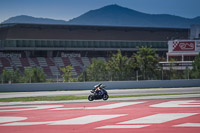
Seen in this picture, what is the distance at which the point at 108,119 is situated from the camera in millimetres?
17312

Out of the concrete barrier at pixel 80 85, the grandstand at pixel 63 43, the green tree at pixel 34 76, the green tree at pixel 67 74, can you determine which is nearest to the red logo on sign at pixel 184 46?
the grandstand at pixel 63 43

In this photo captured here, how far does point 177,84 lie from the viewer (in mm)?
41188

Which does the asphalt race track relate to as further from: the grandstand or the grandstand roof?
the grandstand roof

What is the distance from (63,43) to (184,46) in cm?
2268

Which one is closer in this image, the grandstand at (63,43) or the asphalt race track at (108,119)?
the asphalt race track at (108,119)

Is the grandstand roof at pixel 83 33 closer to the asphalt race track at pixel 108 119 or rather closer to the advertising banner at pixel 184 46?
the advertising banner at pixel 184 46

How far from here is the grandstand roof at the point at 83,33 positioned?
74.2 metres

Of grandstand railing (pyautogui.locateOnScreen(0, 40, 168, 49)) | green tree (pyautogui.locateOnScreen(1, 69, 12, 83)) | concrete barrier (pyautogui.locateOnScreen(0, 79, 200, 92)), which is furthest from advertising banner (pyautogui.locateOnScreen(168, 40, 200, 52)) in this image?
green tree (pyautogui.locateOnScreen(1, 69, 12, 83))

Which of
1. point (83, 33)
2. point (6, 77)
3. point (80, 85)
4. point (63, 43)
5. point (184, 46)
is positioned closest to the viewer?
point (6, 77)

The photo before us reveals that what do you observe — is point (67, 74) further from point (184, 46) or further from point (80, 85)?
point (184, 46)

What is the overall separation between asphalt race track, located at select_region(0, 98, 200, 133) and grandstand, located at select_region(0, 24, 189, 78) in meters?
45.9

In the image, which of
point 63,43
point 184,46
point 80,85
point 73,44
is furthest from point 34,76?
point 184,46

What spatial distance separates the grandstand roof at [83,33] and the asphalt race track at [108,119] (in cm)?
5392

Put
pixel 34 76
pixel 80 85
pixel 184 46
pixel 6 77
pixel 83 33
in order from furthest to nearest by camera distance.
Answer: pixel 83 33 → pixel 184 46 → pixel 34 76 → pixel 80 85 → pixel 6 77
